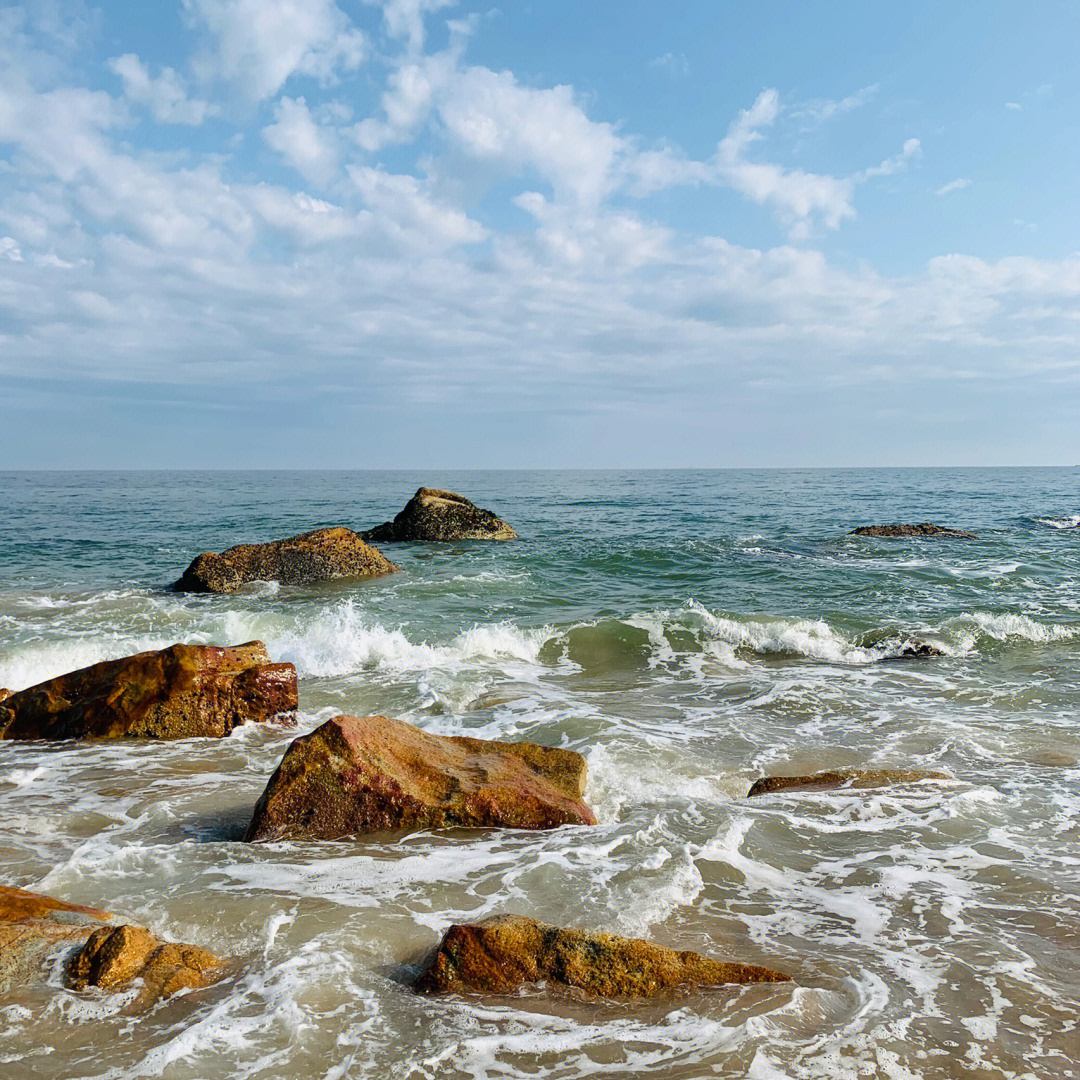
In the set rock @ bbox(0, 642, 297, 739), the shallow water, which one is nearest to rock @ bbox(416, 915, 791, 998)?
the shallow water

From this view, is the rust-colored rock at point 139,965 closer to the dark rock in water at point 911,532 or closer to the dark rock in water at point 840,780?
the dark rock in water at point 840,780

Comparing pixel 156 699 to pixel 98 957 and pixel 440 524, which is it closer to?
pixel 98 957

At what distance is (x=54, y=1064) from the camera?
2.84 metres

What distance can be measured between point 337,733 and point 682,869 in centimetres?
238

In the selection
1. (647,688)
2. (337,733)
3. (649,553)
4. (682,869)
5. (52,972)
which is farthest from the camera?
(649,553)

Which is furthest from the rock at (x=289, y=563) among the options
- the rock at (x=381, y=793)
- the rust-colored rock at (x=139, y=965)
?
the rust-colored rock at (x=139, y=965)

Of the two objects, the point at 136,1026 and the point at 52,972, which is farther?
the point at 52,972

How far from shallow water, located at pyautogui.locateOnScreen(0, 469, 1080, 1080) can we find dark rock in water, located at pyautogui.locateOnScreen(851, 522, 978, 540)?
9476 millimetres

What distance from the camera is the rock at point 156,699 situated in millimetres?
7332

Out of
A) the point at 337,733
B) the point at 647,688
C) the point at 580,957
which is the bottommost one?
the point at 647,688

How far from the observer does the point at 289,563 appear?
16.1 meters

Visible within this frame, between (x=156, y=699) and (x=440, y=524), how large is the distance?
15.4 metres

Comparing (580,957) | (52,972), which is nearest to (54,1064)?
(52,972)

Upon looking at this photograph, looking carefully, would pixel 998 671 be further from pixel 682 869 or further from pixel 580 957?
pixel 580 957
